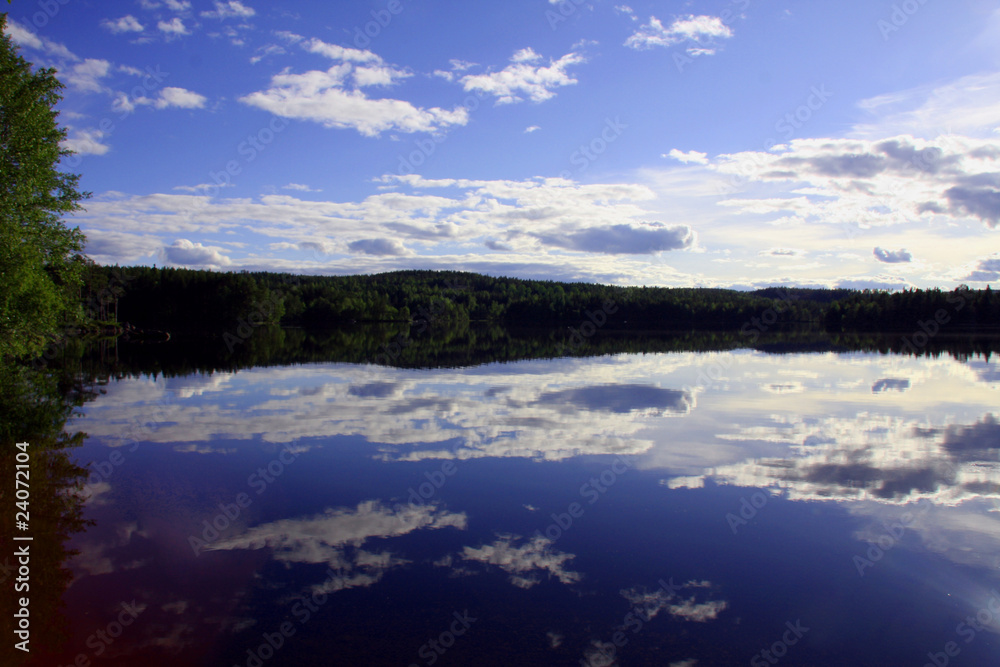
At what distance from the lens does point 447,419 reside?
16438 millimetres

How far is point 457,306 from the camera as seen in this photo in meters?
155

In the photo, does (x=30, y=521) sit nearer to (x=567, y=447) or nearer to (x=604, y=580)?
(x=604, y=580)

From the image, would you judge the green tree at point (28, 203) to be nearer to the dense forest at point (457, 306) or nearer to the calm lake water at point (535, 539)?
the calm lake water at point (535, 539)

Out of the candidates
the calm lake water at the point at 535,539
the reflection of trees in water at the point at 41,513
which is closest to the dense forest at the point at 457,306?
the reflection of trees in water at the point at 41,513

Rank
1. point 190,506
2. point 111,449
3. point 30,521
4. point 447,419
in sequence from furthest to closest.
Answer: point 447,419
point 111,449
point 190,506
point 30,521

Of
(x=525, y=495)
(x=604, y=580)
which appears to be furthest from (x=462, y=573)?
(x=525, y=495)

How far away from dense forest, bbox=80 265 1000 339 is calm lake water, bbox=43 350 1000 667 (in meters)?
62.5

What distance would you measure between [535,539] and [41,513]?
750 centimetres

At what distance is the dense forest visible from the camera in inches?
3893

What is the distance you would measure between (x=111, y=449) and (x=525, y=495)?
9690mm

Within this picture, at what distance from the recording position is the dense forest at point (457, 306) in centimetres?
9888

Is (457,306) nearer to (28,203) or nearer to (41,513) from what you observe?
(28,203)

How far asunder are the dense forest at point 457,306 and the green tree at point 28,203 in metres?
51.2

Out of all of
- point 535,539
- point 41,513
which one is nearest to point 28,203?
point 41,513
